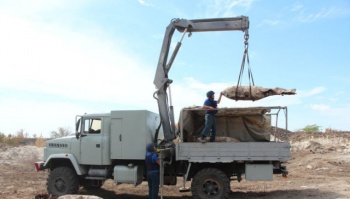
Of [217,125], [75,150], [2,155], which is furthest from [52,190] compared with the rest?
[2,155]

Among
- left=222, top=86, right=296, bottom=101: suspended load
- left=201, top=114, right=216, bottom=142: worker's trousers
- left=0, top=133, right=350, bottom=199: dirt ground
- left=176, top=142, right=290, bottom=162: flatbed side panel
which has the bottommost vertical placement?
left=0, top=133, right=350, bottom=199: dirt ground

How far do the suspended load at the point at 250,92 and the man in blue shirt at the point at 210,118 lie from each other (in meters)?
0.53

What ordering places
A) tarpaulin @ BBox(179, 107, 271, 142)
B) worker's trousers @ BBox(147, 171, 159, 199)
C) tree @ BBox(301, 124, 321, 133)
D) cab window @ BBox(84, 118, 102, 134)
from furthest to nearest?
tree @ BBox(301, 124, 321, 133)
cab window @ BBox(84, 118, 102, 134)
tarpaulin @ BBox(179, 107, 271, 142)
worker's trousers @ BBox(147, 171, 159, 199)

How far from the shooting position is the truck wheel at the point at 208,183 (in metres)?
11.1

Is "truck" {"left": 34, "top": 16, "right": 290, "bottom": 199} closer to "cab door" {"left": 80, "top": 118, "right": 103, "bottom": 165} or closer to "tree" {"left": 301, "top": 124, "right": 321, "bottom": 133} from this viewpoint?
"cab door" {"left": 80, "top": 118, "right": 103, "bottom": 165}

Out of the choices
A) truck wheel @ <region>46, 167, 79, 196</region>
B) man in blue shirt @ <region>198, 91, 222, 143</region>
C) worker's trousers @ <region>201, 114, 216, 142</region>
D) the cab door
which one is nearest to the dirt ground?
truck wheel @ <region>46, 167, 79, 196</region>

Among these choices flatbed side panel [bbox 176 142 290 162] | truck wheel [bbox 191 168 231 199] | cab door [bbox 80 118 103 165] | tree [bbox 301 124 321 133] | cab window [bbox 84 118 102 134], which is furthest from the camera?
tree [bbox 301 124 321 133]

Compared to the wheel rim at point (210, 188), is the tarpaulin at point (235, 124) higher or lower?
higher

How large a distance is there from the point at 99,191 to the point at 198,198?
14.6ft

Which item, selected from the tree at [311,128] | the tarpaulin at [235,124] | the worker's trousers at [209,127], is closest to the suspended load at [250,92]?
the tarpaulin at [235,124]

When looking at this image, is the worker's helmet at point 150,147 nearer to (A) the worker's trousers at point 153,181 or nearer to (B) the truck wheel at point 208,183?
(A) the worker's trousers at point 153,181

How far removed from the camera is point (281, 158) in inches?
428

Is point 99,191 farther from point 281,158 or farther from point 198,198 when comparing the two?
point 281,158

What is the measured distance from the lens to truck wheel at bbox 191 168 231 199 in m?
11.1
